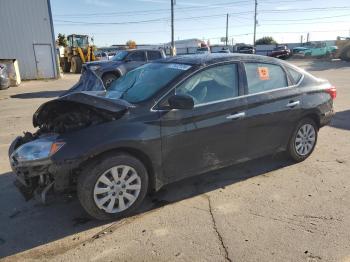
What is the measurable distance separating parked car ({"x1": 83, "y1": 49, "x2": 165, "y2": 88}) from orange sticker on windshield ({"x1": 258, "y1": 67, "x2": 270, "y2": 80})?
8254 mm

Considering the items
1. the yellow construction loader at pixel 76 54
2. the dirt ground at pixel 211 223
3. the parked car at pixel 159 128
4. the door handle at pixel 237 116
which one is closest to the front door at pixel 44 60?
the yellow construction loader at pixel 76 54

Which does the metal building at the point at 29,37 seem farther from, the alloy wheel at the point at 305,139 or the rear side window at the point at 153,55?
the alloy wheel at the point at 305,139

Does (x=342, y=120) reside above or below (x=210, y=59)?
below

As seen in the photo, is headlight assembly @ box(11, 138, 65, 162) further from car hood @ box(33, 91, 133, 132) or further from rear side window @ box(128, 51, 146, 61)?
rear side window @ box(128, 51, 146, 61)

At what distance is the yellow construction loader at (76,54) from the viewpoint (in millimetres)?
27500

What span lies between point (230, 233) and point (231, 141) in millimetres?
1270

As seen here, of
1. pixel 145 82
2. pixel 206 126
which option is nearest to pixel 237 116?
pixel 206 126

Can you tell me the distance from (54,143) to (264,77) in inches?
113

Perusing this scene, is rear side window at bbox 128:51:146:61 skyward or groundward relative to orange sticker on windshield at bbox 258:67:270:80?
groundward

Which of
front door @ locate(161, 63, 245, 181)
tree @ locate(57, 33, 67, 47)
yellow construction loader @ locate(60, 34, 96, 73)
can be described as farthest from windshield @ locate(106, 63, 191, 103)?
tree @ locate(57, 33, 67, 47)

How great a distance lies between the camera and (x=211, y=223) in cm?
362

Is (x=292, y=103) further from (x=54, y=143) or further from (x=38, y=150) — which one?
(x=38, y=150)

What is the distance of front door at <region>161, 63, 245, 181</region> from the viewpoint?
A: 12.8 feet

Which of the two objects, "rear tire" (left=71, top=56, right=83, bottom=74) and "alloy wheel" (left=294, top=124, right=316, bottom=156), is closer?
"alloy wheel" (left=294, top=124, right=316, bottom=156)
